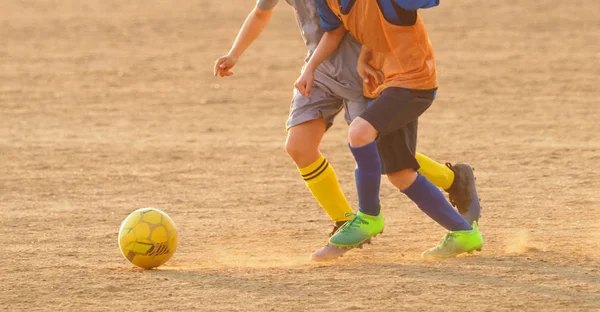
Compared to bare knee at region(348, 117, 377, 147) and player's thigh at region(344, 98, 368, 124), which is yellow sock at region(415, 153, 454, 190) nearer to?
player's thigh at region(344, 98, 368, 124)

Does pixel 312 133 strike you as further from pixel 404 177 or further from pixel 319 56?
pixel 404 177

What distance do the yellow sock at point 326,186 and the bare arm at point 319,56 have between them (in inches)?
23.3

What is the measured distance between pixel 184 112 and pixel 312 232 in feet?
18.9

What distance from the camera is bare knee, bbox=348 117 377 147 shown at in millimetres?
6492

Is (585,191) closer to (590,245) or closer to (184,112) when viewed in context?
(590,245)

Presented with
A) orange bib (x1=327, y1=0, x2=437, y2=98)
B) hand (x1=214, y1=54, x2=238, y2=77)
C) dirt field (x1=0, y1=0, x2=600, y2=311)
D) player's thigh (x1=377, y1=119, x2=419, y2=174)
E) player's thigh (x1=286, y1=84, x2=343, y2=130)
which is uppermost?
orange bib (x1=327, y1=0, x2=437, y2=98)

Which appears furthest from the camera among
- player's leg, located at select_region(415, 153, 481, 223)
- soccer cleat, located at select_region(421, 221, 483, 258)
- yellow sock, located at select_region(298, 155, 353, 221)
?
player's leg, located at select_region(415, 153, 481, 223)

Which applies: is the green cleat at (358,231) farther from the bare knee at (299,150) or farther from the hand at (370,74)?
→ the hand at (370,74)

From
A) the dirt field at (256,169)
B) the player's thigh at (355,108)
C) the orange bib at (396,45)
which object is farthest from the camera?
the player's thigh at (355,108)

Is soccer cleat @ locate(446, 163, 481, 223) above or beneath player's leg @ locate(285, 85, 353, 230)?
beneath

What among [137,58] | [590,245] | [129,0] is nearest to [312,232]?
[590,245]

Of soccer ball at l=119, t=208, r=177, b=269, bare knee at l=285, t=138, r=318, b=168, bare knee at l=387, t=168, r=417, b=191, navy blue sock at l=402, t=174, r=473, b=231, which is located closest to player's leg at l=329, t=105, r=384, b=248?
bare knee at l=387, t=168, r=417, b=191

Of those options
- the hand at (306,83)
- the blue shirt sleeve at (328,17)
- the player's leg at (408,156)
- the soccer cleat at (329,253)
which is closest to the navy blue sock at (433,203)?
the player's leg at (408,156)

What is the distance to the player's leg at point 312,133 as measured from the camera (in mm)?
7078
